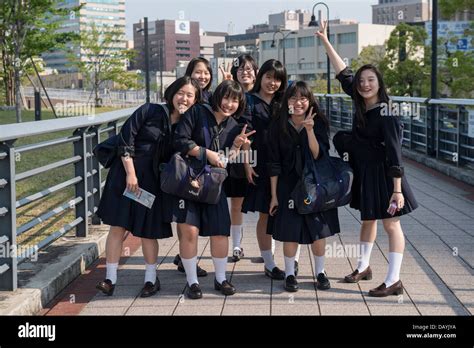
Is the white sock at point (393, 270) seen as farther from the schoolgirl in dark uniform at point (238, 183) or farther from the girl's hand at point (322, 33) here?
the girl's hand at point (322, 33)

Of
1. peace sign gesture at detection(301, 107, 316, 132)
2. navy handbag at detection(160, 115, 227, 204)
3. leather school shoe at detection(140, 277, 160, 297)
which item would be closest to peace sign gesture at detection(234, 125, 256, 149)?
navy handbag at detection(160, 115, 227, 204)

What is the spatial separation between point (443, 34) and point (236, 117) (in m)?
29.5

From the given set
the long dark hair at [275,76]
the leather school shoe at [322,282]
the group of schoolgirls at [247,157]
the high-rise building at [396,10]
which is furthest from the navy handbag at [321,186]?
the high-rise building at [396,10]

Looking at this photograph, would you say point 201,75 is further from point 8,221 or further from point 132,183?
point 8,221

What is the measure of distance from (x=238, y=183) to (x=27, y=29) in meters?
21.5

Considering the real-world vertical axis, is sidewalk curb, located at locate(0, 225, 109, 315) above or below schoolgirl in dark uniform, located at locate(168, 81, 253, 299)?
below

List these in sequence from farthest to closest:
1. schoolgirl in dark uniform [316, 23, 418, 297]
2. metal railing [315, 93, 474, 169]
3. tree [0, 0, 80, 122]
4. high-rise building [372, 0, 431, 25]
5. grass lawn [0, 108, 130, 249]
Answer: high-rise building [372, 0, 431, 25], tree [0, 0, 80, 122], metal railing [315, 93, 474, 169], grass lawn [0, 108, 130, 249], schoolgirl in dark uniform [316, 23, 418, 297]

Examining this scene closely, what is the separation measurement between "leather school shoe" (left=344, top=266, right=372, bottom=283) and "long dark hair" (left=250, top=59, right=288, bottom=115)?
4.73 ft

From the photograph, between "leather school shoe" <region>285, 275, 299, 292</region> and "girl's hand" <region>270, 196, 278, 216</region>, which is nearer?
"leather school shoe" <region>285, 275, 299, 292</region>

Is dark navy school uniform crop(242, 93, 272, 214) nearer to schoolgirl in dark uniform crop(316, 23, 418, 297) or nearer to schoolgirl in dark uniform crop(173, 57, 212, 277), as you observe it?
schoolgirl in dark uniform crop(173, 57, 212, 277)

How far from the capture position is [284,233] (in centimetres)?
511

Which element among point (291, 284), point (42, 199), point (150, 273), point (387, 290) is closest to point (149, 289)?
point (150, 273)

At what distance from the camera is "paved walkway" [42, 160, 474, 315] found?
4711 mm
